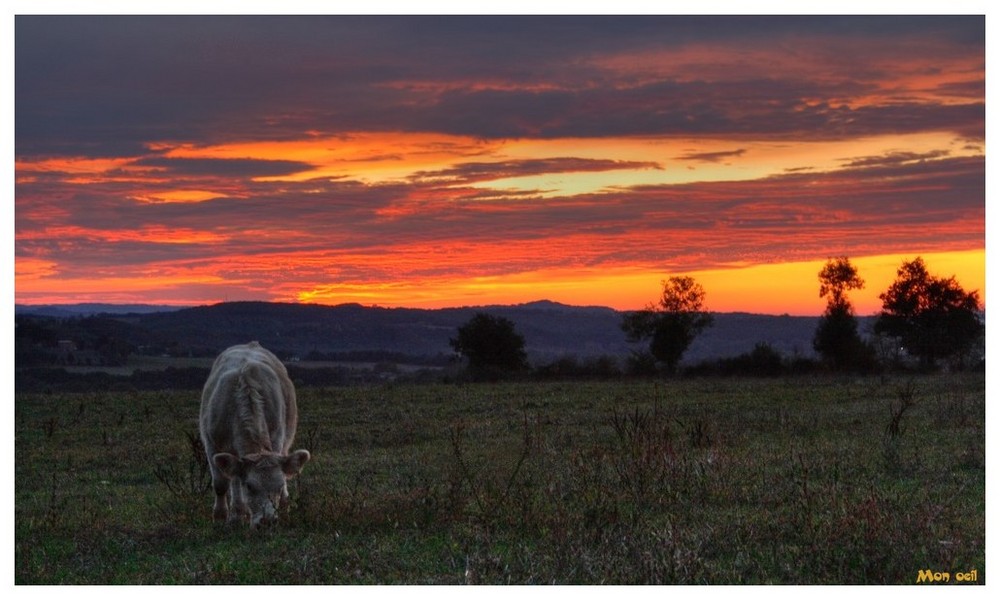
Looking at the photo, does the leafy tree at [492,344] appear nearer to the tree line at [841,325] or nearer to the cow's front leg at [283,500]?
the tree line at [841,325]

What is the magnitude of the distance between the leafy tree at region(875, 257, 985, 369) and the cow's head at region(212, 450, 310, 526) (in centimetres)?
6850

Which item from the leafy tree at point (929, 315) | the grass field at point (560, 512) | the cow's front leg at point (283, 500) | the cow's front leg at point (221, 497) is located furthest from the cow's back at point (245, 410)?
the leafy tree at point (929, 315)

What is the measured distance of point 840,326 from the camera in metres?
67.1

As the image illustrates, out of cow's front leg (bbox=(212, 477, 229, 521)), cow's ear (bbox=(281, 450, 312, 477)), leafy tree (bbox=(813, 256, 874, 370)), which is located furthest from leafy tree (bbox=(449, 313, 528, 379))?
cow's ear (bbox=(281, 450, 312, 477))

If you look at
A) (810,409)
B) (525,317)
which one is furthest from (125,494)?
(525,317)

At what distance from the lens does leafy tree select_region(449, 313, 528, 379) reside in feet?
225

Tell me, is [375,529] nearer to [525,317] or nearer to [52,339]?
[52,339]

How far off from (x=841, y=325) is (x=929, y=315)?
34.7 ft

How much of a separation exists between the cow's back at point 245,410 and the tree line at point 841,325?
5401 cm

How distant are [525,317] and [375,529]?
3819 inches

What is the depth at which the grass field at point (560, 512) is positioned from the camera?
8.90m

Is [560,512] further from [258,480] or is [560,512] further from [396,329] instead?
[396,329]

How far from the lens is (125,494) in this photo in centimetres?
1539

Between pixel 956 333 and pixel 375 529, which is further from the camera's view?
pixel 956 333
